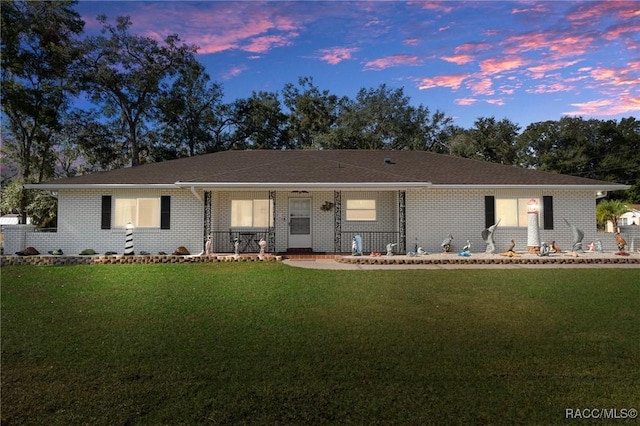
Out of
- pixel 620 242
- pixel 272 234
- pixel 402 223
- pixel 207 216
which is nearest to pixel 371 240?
pixel 402 223

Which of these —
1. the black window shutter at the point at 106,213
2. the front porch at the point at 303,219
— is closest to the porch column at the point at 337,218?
the front porch at the point at 303,219

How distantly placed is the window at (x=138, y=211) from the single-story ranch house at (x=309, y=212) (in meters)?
0.04

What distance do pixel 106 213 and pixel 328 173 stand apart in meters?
8.19

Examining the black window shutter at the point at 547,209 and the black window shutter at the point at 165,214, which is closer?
the black window shutter at the point at 165,214

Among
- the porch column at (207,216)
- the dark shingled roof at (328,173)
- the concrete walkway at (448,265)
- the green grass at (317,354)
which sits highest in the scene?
the dark shingled roof at (328,173)

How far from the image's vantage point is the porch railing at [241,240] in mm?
14883

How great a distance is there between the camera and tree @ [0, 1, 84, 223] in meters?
21.5

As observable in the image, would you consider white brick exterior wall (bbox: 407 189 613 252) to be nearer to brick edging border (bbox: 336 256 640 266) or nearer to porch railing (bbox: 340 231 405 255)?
porch railing (bbox: 340 231 405 255)

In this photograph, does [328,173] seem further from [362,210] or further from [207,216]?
[207,216]

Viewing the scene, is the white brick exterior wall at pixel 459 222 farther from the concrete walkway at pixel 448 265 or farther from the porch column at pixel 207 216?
the porch column at pixel 207 216

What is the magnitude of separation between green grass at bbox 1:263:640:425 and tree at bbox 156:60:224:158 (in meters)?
24.1

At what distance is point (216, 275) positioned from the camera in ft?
32.8

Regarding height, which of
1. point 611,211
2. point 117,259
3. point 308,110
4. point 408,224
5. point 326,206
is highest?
point 308,110

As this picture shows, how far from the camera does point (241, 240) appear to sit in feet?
49.3
